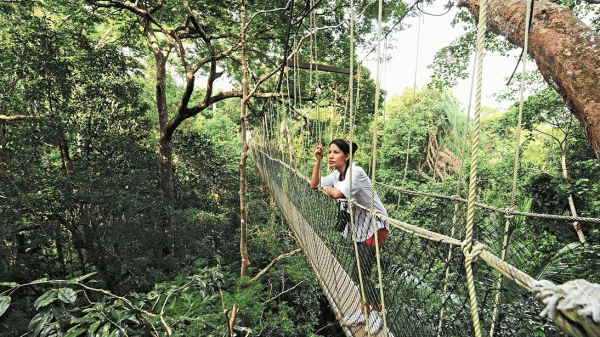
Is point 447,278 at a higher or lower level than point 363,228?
lower

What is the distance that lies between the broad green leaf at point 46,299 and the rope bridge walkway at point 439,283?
689 millimetres

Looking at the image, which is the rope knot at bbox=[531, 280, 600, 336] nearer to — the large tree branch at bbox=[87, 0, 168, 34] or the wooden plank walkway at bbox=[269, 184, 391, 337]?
the wooden plank walkway at bbox=[269, 184, 391, 337]

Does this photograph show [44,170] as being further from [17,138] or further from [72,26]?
[72,26]

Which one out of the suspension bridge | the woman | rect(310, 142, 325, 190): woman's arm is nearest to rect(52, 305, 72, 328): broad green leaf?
the suspension bridge

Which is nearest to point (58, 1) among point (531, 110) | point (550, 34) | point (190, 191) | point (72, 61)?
point (72, 61)

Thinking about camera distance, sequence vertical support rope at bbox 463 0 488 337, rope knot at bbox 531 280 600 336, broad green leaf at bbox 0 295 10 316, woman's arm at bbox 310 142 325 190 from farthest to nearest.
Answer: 1. woman's arm at bbox 310 142 325 190
2. broad green leaf at bbox 0 295 10 316
3. vertical support rope at bbox 463 0 488 337
4. rope knot at bbox 531 280 600 336

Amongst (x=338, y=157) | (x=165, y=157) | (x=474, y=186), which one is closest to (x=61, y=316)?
(x=474, y=186)

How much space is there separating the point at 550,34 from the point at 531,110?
4.39 metres

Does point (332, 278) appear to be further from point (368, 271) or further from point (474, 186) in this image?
point (474, 186)

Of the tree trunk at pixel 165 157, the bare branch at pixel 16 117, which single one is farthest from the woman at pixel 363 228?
the tree trunk at pixel 165 157

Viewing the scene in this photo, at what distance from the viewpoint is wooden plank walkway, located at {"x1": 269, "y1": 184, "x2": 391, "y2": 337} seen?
3.95 ft

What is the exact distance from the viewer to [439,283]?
731 millimetres

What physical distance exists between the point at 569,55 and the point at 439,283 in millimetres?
781

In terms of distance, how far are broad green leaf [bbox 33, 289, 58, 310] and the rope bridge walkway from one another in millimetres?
689
